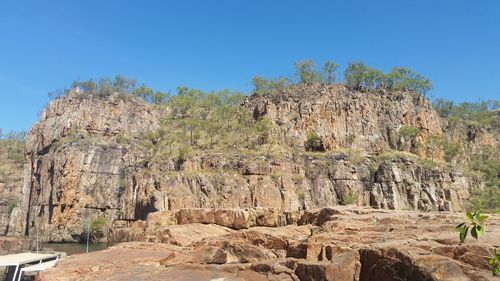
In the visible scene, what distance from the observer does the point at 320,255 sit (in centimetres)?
1631

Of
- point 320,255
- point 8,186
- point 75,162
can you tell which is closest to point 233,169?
point 75,162

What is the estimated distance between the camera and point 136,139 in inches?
4392

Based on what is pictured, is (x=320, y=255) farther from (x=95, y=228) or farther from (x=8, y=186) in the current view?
(x=8, y=186)

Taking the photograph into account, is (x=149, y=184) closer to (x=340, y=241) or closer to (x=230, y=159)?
(x=230, y=159)

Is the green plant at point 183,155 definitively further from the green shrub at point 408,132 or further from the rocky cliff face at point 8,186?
the green shrub at point 408,132

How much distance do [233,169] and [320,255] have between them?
242 feet

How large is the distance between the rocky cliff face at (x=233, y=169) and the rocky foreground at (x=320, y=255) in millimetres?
54834

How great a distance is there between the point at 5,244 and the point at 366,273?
58461 millimetres

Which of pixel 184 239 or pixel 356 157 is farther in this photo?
pixel 356 157

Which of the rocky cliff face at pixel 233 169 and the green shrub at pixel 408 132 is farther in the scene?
the green shrub at pixel 408 132

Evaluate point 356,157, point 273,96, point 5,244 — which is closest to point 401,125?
point 356,157

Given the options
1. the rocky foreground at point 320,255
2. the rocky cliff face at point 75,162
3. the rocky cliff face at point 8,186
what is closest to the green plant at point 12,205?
the rocky cliff face at point 8,186

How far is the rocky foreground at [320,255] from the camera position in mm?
12367

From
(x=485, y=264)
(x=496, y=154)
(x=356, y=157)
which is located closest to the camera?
Answer: (x=485, y=264)
